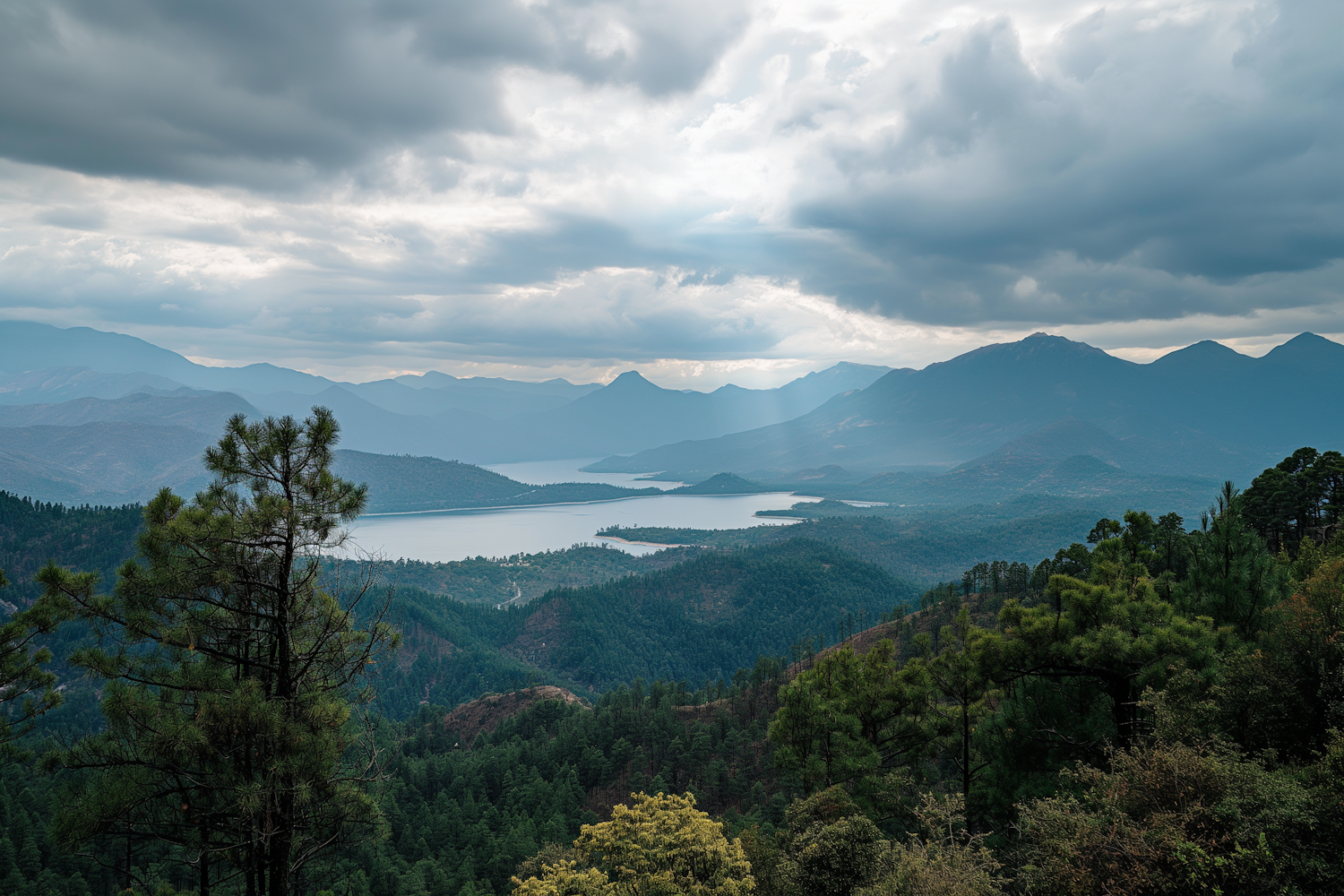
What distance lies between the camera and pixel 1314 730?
41.1ft

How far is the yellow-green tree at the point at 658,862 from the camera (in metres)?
13.1

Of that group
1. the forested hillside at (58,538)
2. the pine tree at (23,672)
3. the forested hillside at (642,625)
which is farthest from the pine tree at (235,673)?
the forested hillside at (58,538)

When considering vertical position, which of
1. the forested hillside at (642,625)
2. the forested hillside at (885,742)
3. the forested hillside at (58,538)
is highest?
the forested hillside at (885,742)

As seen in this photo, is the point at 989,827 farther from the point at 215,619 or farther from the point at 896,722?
the point at 215,619

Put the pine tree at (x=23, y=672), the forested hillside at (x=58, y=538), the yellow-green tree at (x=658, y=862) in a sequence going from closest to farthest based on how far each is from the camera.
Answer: the pine tree at (x=23, y=672), the yellow-green tree at (x=658, y=862), the forested hillside at (x=58, y=538)

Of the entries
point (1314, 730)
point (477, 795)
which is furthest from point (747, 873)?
point (477, 795)

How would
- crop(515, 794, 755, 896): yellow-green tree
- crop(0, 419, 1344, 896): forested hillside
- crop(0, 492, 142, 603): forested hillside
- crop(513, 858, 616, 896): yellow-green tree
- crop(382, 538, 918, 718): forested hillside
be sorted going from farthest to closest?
crop(0, 492, 142, 603): forested hillside, crop(382, 538, 918, 718): forested hillside, crop(515, 794, 755, 896): yellow-green tree, crop(513, 858, 616, 896): yellow-green tree, crop(0, 419, 1344, 896): forested hillside

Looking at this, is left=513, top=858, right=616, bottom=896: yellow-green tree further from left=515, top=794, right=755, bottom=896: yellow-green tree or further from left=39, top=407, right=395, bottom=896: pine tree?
left=39, top=407, right=395, bottom=896: pine tree

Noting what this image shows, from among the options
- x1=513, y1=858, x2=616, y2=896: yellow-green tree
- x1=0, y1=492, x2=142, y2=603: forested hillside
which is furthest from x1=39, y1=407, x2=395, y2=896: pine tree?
x1=0, y1=492, x2=142, y2=603: forested hillside

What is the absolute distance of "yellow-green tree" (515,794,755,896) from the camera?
13070mm

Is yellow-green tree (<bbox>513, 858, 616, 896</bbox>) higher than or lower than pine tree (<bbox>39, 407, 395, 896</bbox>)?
lower

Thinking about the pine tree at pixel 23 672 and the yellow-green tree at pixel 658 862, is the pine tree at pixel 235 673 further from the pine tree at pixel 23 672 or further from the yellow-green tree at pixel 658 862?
the yellow-green tree at pixel 658 862

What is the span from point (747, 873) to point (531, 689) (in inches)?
3474

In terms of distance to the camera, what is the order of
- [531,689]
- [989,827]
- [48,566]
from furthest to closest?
[531,689], [989,827], [48,566]
